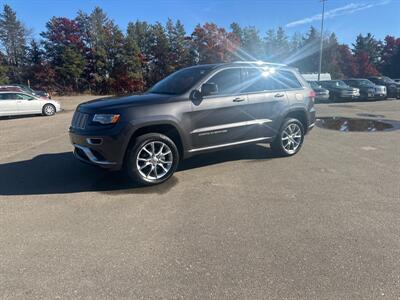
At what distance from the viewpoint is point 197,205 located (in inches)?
166

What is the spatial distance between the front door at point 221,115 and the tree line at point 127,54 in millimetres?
38791

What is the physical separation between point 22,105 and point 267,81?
44.7 ft

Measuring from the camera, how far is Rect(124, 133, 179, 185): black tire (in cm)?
471

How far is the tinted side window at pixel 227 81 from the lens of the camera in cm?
543

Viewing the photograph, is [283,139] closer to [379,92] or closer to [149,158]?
[149,158]

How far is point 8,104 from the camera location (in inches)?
593

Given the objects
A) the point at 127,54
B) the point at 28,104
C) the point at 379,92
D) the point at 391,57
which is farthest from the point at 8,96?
the point at 391,57

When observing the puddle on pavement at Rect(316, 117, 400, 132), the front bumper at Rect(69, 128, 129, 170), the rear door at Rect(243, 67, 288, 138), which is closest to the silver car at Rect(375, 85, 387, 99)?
the puddle on pavement at Rect(316, 117, 400, 132)

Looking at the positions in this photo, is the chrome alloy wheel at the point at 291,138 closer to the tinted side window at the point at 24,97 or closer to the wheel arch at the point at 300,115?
the wheel arch at the point at 300,115

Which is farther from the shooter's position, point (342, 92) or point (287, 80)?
point (342, 92)

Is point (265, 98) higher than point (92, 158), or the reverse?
point (265, 98)

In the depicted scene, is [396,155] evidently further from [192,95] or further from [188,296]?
[188,296]

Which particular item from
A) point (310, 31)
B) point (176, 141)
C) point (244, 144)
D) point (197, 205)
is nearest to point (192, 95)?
point (176, 141)

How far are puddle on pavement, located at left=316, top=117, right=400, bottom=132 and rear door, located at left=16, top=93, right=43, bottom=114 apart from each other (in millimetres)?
13138
